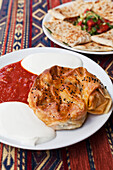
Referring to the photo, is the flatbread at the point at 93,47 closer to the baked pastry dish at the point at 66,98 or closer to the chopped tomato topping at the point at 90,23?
the chopped tomato topping at the point at 90,23

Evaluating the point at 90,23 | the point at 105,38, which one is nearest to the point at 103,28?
the point at 90,23

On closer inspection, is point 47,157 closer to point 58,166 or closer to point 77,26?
point 58,166

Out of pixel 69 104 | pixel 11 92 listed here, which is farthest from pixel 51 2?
pixel 69 104

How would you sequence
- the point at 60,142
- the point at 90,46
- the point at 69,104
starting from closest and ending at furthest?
the point at 60,142, the point at 69,104, the point at 90,46

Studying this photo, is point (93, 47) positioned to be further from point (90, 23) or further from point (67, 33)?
point (90, 23)

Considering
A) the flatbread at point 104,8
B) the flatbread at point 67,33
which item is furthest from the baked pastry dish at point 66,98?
the flatbread at point 104,8

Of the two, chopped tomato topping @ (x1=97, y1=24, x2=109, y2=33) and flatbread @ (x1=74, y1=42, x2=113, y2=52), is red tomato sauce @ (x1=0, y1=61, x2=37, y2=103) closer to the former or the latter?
flatbread @ (x1=74, y1=42, x2=113, y2=52)
